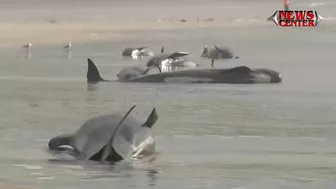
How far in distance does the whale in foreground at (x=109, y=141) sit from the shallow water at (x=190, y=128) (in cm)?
22

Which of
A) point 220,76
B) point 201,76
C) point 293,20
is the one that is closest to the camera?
point 220,76

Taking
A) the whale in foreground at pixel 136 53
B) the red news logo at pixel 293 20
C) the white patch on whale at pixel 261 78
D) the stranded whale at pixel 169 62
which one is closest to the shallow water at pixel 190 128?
the white patch on whale at pixel 261 78

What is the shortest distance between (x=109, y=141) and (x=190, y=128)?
3556 mm

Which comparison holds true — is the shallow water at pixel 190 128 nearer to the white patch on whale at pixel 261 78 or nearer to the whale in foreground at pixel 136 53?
the white patch on whale at pixel 261 78

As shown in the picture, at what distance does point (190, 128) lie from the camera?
15.9 metres

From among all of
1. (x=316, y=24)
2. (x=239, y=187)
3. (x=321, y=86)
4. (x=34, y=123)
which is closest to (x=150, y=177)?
(x=239, y=187)

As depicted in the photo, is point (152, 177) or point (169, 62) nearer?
point (152, 177)

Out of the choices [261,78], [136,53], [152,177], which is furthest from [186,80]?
[136,53]

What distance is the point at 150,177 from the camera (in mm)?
11781

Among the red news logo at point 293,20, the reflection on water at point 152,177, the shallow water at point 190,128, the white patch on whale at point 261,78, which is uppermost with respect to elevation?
the reflection on water at point 152,177

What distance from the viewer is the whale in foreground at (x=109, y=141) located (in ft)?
41.5

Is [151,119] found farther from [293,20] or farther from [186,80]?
[293,20]

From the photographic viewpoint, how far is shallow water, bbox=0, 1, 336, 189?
1174 centimetres

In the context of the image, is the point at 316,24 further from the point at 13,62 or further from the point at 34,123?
the point at 34,123
